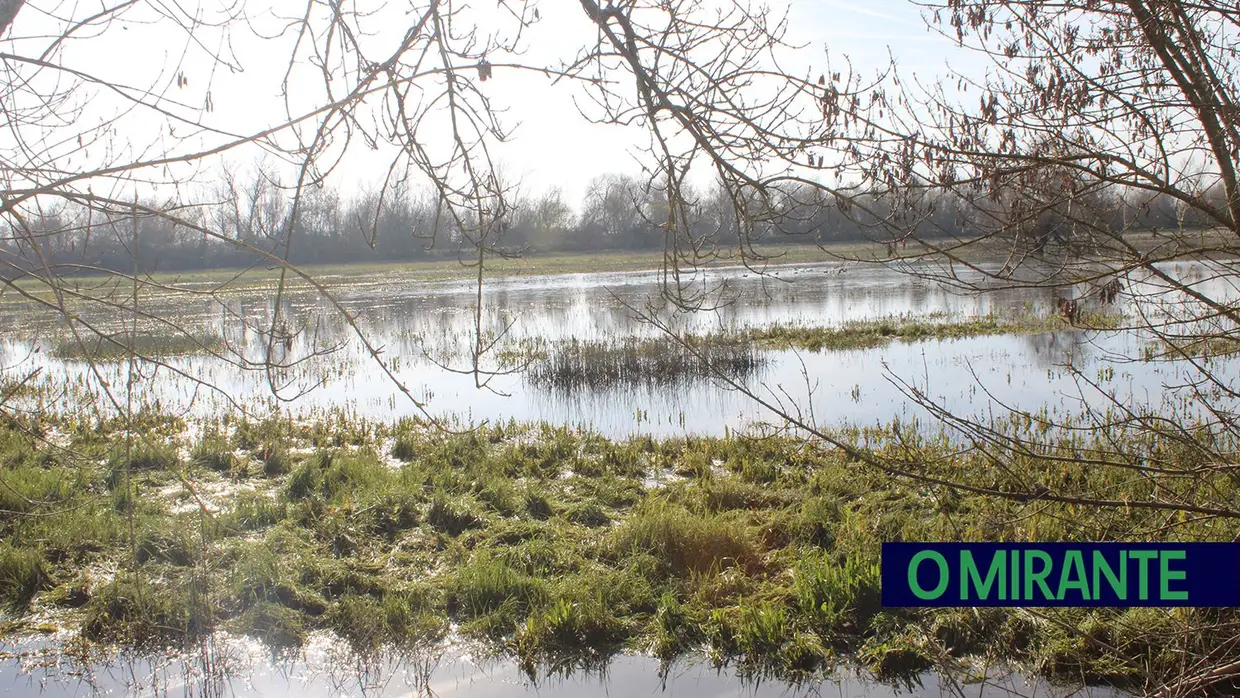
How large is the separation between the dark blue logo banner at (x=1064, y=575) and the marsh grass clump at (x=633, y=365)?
889cm

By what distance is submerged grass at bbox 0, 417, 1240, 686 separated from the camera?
5.16 metres

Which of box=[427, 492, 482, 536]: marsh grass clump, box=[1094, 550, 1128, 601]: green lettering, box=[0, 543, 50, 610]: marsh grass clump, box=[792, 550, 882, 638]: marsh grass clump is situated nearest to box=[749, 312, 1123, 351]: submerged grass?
box=[427, 492, 482, 536]: marsh grass clump

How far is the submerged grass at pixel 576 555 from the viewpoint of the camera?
5.16 meters

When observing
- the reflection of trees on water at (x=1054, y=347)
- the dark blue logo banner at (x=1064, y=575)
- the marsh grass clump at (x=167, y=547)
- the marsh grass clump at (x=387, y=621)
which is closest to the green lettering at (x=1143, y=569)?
the dark blue logo banner at (x=1064, y=575)

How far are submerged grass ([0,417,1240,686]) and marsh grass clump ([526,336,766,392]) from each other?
18.2 feet

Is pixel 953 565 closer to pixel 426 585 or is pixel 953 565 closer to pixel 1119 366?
pixel 426 585

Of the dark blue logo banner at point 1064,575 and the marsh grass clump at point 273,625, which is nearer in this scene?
the dark blue logo banner at point 1064,575

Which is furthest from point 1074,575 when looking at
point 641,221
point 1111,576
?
point 641,221

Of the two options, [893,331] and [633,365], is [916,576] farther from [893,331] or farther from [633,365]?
[893,331]

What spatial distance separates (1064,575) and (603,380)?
10353 mm

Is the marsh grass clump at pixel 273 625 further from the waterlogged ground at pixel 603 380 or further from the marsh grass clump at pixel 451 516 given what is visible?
the marsh grass clump at pixel 451 516

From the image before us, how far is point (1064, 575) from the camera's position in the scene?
4844 mm

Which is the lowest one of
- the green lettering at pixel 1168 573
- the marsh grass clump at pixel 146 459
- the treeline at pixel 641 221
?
the marsh grass clump at pixel 146 459

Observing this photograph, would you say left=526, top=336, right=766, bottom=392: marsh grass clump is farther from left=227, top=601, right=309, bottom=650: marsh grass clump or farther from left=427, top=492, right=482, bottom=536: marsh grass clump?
left=227, top=601, right=309, bottom=650: marsh grass clump
